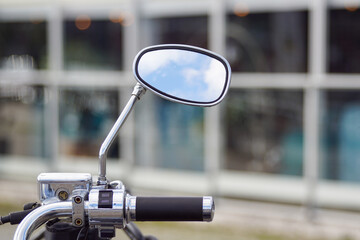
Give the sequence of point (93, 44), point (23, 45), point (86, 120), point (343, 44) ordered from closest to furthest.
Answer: point (343, 44), point (93, 44), point (86, 120), point (23, 45)

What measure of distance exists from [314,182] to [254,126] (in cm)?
89

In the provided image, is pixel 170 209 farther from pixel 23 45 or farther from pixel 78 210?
pixel 23 45

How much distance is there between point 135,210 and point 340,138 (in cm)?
491

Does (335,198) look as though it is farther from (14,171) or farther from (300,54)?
(14,171)

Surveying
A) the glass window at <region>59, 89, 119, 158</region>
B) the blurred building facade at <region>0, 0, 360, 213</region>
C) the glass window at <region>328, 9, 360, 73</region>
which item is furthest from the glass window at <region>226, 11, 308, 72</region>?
the glass window at <region>59, 89, 119, 158</region>

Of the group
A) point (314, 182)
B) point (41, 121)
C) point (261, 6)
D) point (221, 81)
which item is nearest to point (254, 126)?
point (314, 182)

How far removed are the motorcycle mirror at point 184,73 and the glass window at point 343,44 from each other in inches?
176

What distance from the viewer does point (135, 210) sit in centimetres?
149

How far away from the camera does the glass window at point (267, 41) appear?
6129mm

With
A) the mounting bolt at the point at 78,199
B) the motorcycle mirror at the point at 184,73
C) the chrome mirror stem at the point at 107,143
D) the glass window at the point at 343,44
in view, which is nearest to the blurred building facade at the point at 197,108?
the glass window at the point at 343,44

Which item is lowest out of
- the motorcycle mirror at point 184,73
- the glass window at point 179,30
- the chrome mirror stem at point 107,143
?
the chrome mirror stem at point 107,143

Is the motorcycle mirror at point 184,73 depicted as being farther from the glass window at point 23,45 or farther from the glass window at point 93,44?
the glass window at point 23,45

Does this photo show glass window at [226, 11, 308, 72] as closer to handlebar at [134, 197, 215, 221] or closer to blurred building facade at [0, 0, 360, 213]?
blurred building facade at [0, 0, 360, 213]

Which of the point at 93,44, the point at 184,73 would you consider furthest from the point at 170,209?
the point at 93,44
